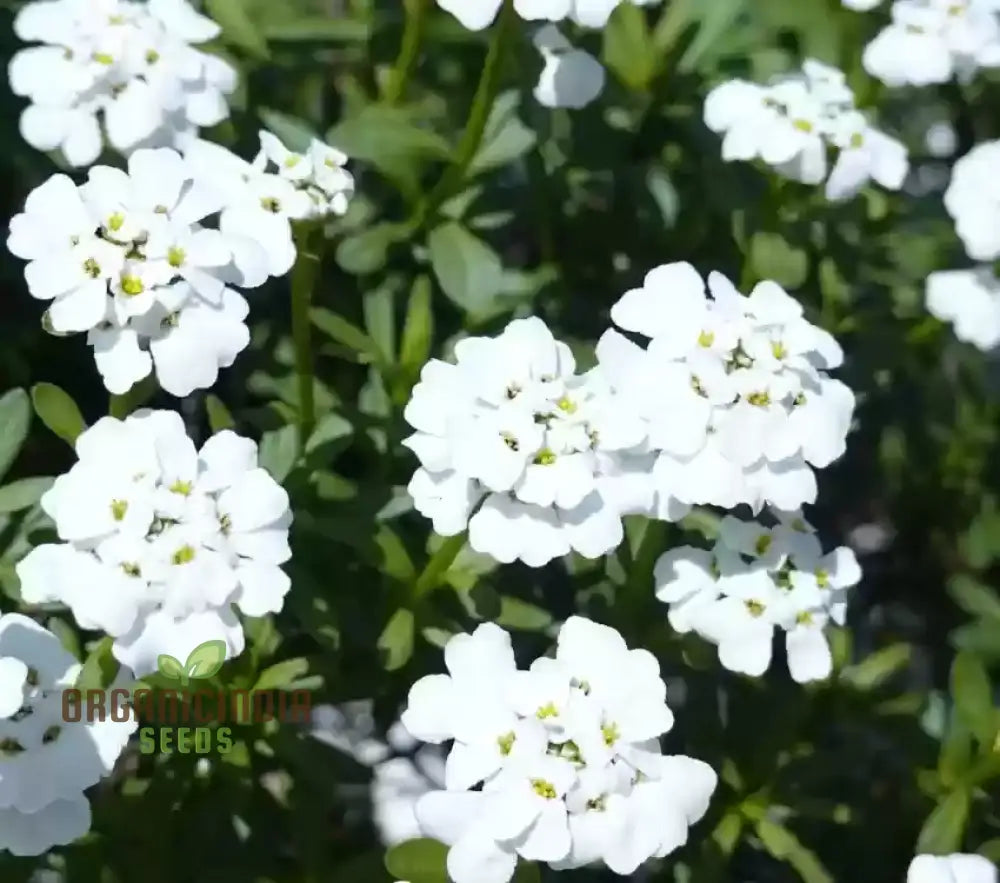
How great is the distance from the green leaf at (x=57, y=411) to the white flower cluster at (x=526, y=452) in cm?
33

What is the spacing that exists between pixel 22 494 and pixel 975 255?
1168mm

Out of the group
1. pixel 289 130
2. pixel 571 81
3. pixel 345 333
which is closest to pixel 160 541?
pixel 345 333

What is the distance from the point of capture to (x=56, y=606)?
116 centimetres

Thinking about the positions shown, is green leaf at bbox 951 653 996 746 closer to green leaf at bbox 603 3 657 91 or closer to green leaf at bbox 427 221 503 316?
green leaf at bbox 427 221 503 316

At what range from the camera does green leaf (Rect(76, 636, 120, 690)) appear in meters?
1.06

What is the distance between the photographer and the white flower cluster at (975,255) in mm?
1487

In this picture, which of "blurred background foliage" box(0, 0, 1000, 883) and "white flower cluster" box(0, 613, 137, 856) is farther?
"blurred background foliage" box(0, 0, 1000, 883)

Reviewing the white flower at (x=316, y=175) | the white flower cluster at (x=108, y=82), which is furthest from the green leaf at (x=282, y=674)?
the white flower cluster at (x=108, y=82)

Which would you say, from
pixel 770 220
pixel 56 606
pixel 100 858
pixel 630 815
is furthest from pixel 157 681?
pixel 770 220

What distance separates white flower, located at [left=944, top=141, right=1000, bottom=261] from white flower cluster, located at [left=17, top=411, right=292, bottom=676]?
969 millimetres

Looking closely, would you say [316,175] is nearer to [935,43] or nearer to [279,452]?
[279,452]

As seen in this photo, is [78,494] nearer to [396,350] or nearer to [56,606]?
[56,606]

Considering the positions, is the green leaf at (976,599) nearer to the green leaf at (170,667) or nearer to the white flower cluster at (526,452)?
the white flower cluster at (526,452)

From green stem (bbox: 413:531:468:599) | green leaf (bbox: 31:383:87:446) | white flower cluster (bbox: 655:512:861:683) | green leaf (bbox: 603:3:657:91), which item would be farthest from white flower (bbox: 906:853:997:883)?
green leaf (bbox: 603:3:657:91)
